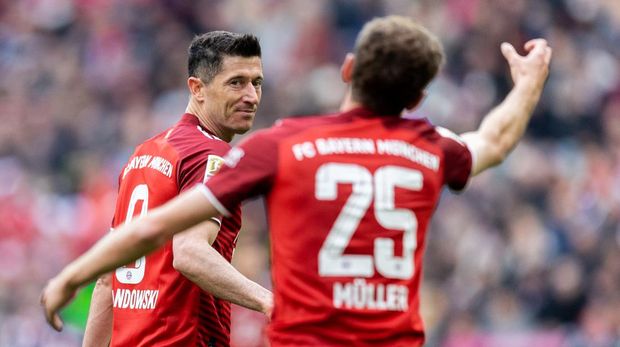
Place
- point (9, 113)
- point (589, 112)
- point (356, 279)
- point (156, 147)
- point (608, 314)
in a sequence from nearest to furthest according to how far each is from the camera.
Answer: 1. point (356, 279)
2. point (156, 147)
3. point (608, 314)
4. point (589, 112)
5. point (9, 113)

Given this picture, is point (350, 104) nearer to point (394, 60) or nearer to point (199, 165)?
point (394, 60)

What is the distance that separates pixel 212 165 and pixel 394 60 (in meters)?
1.59

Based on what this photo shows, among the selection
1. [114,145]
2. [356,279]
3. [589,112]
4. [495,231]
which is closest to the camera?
[356,279]

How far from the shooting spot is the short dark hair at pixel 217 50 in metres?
6.64

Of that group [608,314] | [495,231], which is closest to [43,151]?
[495,231]

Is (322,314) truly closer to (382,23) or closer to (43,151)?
(382,23)

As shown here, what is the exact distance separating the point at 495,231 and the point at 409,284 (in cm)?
899

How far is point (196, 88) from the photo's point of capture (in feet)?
22.0

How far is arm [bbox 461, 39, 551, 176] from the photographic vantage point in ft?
16.2

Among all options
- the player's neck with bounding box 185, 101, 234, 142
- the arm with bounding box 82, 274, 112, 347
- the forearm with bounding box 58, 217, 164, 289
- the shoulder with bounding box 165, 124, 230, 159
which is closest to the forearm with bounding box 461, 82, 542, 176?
the forearm with bounding box 58, 217, 164, 289

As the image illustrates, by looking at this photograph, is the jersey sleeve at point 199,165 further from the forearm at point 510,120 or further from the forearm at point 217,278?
the forearm at point 510,120

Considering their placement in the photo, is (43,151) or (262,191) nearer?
(262,191)

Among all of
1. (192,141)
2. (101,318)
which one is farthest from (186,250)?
(101,318)

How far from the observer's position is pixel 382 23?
466 cm
